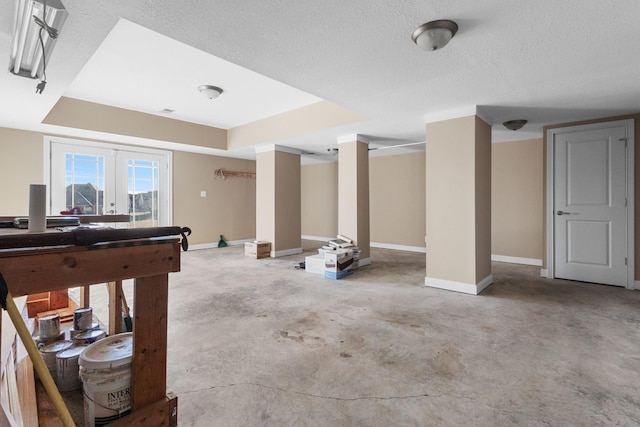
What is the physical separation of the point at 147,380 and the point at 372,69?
271cm

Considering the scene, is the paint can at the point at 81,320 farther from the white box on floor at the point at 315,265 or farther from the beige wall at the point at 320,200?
the beige wall at the point at 320,200

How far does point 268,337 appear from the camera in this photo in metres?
2.55

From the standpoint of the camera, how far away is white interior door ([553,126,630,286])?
3.98m

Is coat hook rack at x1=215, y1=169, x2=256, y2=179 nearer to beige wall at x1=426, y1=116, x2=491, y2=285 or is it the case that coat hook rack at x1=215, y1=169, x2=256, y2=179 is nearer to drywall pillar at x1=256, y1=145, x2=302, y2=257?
drywall pillar at x1=256, y1=145, x2=302, y2=257

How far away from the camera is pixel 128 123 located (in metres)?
5.14

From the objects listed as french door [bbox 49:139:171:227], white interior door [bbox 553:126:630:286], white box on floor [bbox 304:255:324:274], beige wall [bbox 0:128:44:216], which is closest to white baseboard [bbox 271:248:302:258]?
white box on floor [bbox 304:255:324:274]

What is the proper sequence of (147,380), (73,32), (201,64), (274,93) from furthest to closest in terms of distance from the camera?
(274,93) → (201,64) → (73,32) → (147,380)

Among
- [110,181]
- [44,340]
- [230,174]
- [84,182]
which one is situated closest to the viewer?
[44,340]

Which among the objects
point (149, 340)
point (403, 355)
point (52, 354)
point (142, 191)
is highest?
point (142, 191)

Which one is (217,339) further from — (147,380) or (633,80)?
(633,80)

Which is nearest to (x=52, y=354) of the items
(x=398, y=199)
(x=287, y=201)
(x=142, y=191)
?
(x=287, y=201)

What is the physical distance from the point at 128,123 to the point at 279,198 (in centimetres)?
290

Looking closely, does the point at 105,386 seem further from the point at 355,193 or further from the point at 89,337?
the point at 355,193

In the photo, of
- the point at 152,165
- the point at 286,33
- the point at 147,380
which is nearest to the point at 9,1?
the point at 286,33
